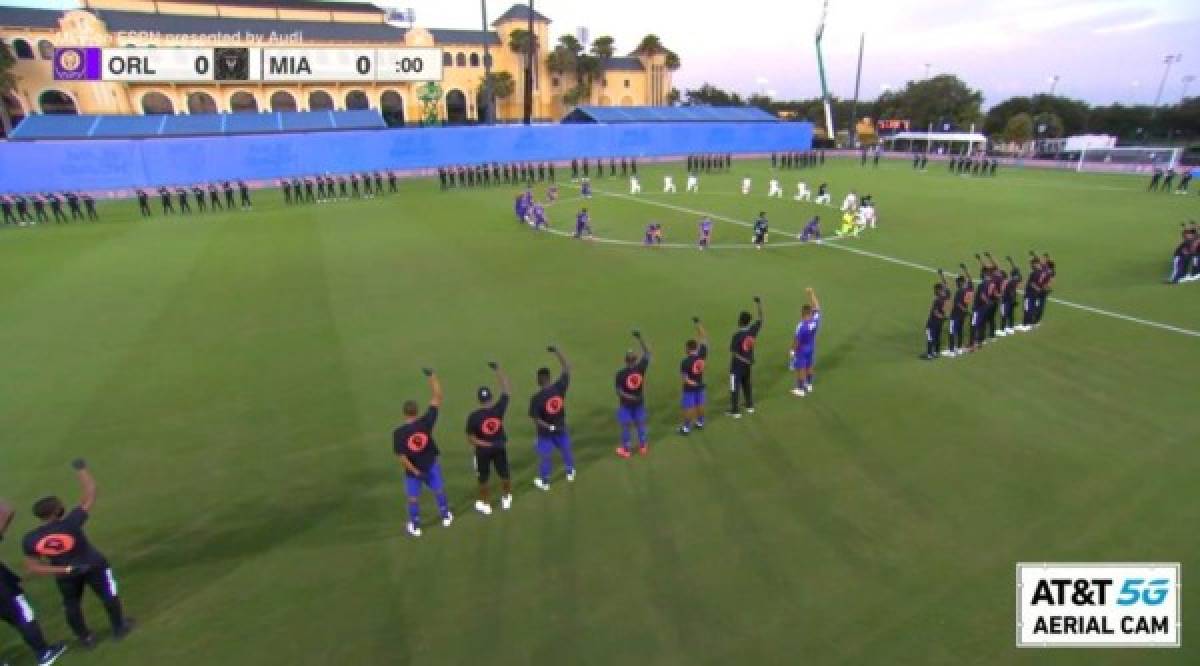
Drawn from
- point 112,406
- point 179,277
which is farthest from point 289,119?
point 112,406

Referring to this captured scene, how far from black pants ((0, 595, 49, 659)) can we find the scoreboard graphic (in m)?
57.5

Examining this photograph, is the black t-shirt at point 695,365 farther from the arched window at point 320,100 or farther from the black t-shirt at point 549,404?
the arched window at point 320,100

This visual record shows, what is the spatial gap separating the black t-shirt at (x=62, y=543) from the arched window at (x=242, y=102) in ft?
248

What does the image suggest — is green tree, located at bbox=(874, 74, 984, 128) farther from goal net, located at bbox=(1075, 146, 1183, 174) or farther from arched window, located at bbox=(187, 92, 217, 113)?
arched window, located at bbox=(187, 92, 217, 113)

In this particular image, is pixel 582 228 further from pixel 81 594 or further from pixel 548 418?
pixel 81 594

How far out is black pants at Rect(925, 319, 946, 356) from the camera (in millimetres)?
13789

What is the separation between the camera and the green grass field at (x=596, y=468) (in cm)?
692

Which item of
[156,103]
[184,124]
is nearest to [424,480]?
[184,124]

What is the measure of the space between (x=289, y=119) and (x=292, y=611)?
187 feet

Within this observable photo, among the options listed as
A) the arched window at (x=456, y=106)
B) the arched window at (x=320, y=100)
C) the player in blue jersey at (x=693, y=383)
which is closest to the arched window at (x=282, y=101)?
the arched window at (x=320, y=100)

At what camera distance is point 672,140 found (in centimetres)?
6706

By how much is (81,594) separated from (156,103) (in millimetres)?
80101

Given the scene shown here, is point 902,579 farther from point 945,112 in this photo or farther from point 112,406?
point 945,112

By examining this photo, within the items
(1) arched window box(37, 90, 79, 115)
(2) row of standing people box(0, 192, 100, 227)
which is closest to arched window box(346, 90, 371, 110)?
(1) arched window box(37, 90, 79, 115)
